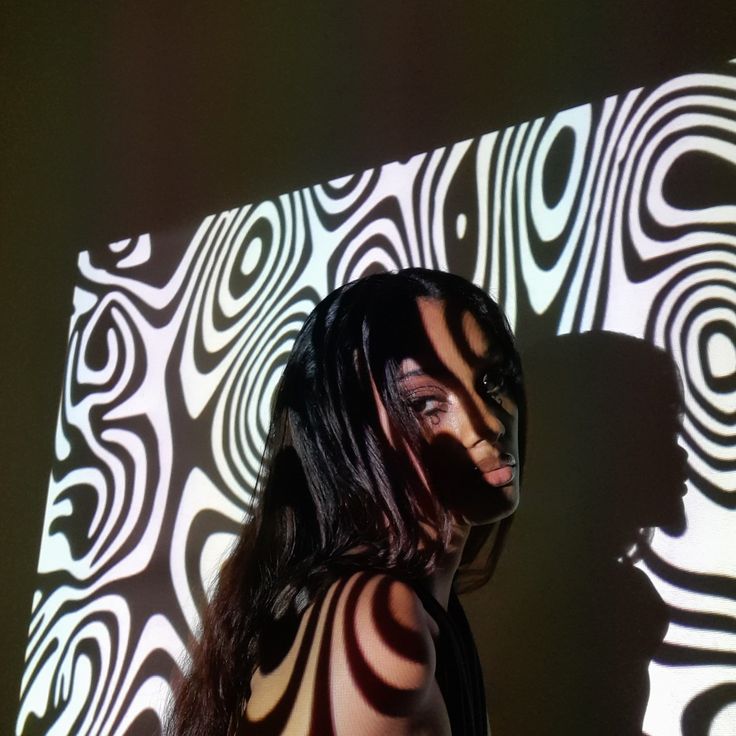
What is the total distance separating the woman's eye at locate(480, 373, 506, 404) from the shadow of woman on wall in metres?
0.40

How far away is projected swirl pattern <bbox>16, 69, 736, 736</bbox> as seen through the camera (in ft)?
4.66

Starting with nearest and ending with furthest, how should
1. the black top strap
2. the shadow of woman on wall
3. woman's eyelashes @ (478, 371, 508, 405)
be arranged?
the black top strap → woman's eyelashes @ (478, 371, 508, 405) → the shadow of woman on wall

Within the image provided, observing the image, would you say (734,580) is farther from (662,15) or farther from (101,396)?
(101,396)

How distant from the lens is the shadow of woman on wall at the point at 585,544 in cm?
139

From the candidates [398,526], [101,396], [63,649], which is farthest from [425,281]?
[63,649]

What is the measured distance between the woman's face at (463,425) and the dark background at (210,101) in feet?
2.46

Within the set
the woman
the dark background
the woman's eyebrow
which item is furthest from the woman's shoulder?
the dark background

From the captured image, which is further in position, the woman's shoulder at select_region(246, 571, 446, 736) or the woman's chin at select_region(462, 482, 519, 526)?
the woman's chin at select_region(462, 482, 519, 526)

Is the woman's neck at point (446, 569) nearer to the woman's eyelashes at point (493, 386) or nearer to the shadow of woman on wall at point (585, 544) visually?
the woman's eyelashes at point (493, 386)

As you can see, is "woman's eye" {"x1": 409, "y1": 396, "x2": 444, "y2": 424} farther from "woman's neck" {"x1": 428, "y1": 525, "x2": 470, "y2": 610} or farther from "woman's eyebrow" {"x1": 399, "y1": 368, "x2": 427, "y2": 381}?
"woman's neck" {"x1": 428, "y1": 525, "x2": 470, "y2": 610}

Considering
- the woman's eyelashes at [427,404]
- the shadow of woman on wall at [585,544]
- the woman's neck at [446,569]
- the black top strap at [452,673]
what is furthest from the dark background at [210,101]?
the black top strap at [452,673]

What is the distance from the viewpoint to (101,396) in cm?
209

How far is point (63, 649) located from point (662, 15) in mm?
1778

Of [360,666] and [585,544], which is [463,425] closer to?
[360,666]
